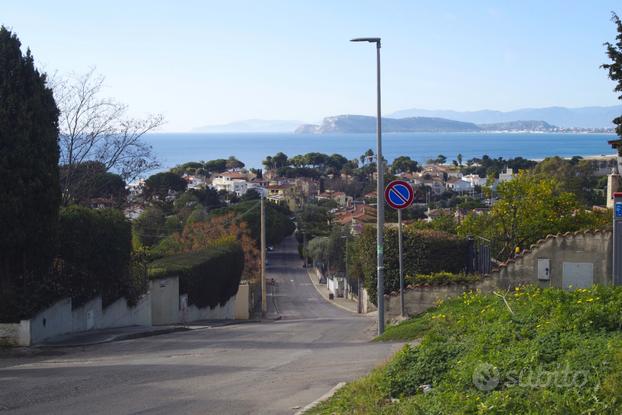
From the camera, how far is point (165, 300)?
27688mm

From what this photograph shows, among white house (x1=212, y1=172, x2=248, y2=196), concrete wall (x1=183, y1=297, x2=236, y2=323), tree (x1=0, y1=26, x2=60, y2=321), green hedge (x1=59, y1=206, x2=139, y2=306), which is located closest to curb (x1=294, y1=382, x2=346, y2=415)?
tree (x1=0, y1=26, x2=60, y2=321)

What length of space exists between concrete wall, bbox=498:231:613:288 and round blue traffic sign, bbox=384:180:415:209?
4.40 meters

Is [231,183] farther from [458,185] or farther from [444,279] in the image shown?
[444,279]

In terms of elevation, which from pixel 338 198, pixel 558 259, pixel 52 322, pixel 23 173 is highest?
Answer: pixel 23 173

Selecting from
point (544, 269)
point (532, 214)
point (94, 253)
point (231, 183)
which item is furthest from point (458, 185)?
point (94, 253)

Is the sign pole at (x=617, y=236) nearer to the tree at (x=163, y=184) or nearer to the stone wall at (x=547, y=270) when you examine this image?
the stone wall at (x=547, y=270)

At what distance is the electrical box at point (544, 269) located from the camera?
802 inches

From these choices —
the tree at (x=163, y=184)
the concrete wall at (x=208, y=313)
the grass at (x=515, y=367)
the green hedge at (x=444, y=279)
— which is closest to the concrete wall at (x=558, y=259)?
the green hedge at (x=444, y=279)

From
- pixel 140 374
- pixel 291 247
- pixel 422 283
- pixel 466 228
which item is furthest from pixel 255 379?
pixel 291 247

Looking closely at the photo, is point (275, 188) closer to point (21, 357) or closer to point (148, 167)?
point (148, 167)

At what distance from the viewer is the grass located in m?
6.60

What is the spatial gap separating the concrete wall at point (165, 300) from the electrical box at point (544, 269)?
12.8m
